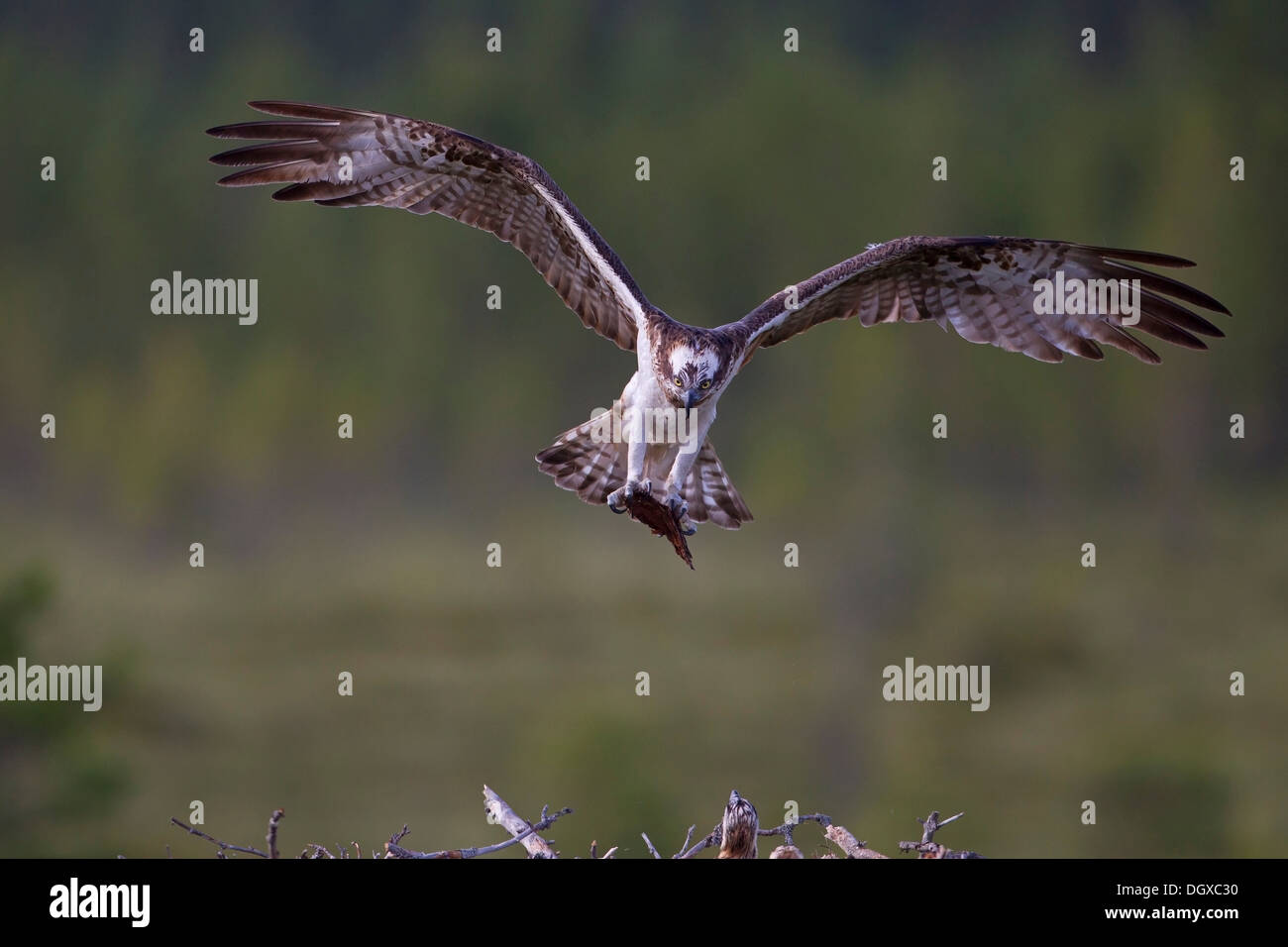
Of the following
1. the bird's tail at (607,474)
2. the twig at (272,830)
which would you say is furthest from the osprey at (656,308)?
the twig at (272,830)

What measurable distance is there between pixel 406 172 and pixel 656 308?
5.14 ft

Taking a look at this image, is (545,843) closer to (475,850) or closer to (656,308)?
(475,850)

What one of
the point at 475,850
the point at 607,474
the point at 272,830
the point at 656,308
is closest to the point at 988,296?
the point at 656,308

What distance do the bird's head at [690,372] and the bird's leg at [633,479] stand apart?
1.16 ft

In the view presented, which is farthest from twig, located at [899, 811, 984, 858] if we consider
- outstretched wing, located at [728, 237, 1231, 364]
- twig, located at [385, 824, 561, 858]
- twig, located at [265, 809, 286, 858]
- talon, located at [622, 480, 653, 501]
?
outstretched wing, located at [728, 237, 1231, 364]

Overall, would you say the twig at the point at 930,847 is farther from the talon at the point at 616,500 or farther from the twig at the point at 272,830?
the twig at the point at 272,830

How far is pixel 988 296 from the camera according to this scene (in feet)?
32.4

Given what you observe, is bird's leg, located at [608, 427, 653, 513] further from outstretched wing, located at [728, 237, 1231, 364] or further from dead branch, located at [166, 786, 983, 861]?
dead branch, located at [166, 786, 983, 861]

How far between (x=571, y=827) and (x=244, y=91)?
80.7 ft

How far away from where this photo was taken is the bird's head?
864cm

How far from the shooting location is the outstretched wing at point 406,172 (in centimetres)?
891

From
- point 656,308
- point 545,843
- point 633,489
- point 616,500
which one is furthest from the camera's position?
point 656,308
